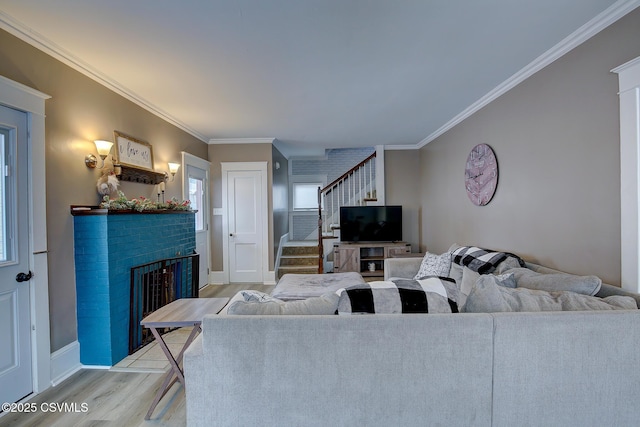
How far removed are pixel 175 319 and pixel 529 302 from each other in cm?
199

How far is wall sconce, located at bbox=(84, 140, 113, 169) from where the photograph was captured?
2.61 m

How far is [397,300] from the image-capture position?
151cm

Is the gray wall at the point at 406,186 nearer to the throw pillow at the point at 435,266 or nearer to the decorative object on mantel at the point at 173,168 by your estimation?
the throw pillow at the point at 435,266

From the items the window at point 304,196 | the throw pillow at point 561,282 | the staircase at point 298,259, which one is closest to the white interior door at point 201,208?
the staircase at point 298,259

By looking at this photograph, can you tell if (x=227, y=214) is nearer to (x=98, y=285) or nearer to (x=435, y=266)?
(x=98, y=285)

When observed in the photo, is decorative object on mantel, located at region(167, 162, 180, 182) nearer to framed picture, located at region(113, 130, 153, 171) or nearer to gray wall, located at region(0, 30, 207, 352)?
framed picture, located at region(113, 130, 153, 171)

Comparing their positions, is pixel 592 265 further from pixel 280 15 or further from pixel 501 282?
pixel 280 15

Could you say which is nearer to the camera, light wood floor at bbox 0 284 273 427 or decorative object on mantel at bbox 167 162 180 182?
light wood floor at bbox 0 284 273 427

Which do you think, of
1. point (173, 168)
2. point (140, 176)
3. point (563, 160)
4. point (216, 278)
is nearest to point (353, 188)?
point (216, 278)

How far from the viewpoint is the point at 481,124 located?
3.45 meters

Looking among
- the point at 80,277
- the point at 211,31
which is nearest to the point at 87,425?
the point at 80,277

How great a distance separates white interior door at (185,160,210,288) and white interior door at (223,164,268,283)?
351 millimetres

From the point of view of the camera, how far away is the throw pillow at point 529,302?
1.48 meters

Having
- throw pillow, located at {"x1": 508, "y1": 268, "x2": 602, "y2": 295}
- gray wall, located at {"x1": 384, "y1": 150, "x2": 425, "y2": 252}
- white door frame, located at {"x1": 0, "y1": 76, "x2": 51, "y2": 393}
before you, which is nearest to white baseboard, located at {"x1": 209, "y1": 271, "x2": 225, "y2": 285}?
white door frame, located at {"x1": 0, "y1": 76, "x2": 51, "y2": 393}
